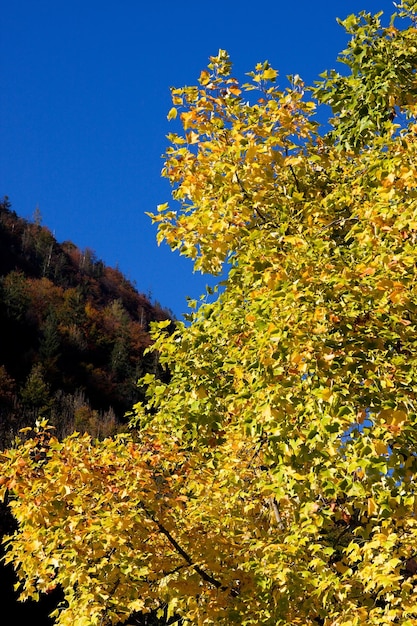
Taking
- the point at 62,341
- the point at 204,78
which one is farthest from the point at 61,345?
the point at 204,78

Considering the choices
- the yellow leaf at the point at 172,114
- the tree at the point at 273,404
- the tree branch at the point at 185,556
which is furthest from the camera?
the yellow leaf at the point at 172,114

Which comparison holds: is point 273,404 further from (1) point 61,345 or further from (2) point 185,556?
(1) point 61,345

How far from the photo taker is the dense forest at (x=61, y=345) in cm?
6341

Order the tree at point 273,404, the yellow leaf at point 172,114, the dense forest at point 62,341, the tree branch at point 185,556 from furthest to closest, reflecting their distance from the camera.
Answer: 1. the dense forest at point 62,341
2. the yellow leaf at point 172,114
3. the tree branch at point 185,556
4. the tree at point 273,404

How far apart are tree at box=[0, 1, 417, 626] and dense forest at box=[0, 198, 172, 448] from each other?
46.0 metres

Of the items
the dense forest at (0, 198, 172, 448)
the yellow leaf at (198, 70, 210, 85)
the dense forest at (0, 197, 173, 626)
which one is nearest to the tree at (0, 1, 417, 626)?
the yellow leaf at (198, 70, 210, 85)

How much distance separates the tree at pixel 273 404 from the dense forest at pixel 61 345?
46.0 metres

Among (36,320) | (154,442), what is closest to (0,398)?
(36,320)

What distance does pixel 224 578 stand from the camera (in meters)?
5.70

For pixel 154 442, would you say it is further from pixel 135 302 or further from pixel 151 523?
pixel 135 302

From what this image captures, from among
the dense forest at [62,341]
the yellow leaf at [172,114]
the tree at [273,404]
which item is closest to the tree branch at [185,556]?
the tree at [273,404]

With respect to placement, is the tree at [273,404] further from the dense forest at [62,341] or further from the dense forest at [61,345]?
the dense forest at [61,345]

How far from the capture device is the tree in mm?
4121

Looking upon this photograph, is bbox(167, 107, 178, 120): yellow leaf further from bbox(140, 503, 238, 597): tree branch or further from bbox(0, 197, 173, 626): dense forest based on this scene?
bbox(0, 197, 173, 626): dense forest
